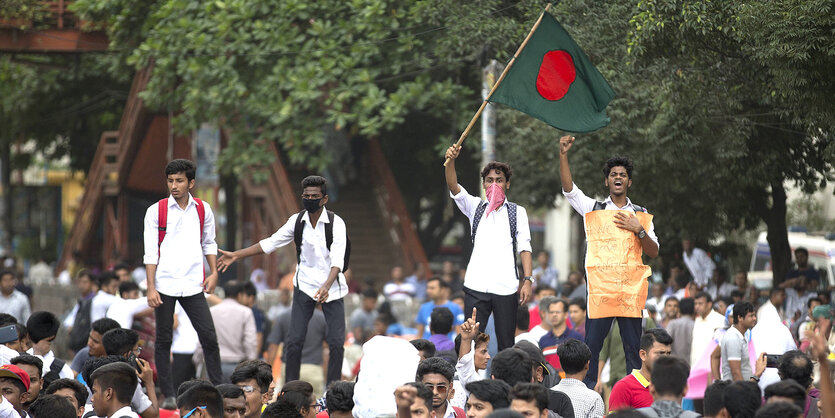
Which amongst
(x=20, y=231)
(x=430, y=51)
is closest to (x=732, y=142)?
(x=430, y=51)

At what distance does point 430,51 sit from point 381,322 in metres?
4.06

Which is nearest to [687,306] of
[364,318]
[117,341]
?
[364,318]

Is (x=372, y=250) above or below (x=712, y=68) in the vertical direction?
below

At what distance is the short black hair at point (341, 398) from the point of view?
23.7 ft

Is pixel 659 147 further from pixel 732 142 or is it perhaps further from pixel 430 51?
pixel 430 51

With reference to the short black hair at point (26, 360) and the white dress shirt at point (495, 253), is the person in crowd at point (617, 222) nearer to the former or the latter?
the white dress shirt at point (495, 253)

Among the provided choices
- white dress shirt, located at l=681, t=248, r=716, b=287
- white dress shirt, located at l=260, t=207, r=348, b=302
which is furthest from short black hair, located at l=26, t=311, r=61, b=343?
white dress shirt, located at l=681, t=248, r=716, b=287

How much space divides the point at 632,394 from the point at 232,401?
2824mm

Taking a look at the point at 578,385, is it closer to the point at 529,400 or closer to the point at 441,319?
the point at 529,400

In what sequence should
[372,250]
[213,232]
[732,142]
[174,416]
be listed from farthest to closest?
[372,250]
[732,142]
[213,232]
[174,416]

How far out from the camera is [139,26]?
69.4 feet

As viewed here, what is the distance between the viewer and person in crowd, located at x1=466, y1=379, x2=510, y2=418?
21.6 ft

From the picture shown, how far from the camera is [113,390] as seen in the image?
7.03m

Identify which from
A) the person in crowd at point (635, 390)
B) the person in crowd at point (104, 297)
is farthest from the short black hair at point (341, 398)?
the person in crowd at point (104, 297)
